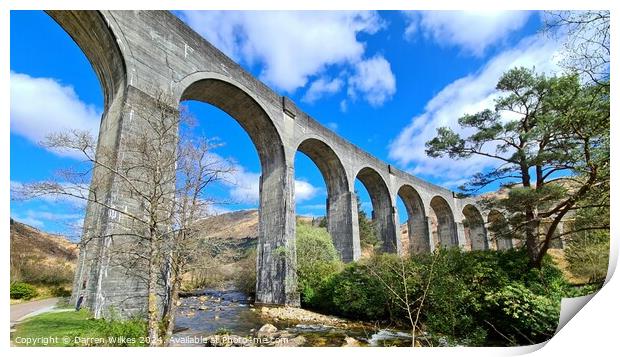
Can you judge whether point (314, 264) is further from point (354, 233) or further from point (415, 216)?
point (415, 216)

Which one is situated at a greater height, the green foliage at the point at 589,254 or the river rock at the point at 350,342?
the green foliage at the point at 589,254

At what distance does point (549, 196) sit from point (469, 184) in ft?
12.1

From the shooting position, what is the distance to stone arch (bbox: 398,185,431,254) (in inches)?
977

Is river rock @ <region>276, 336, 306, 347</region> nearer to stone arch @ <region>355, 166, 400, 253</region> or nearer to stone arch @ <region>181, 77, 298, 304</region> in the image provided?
stone arch @ <region>181, 77, 298, 304</region>

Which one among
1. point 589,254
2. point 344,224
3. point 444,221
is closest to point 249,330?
point 589,254

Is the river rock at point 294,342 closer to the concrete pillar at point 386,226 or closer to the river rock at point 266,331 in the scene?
the river rock at point 266,331

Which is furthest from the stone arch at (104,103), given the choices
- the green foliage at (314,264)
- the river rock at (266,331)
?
the green foliage at (314,264)

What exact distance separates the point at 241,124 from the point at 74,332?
34.2 feet

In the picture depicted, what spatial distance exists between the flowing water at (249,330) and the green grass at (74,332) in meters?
0.91

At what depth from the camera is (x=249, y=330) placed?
28.7 feet

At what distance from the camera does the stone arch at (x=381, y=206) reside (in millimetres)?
20906

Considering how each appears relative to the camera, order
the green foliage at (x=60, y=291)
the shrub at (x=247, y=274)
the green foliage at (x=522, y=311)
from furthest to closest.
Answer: the shrub at (x=247, y=274), the green foliage at (x=60, y=291), the green foliage at (x=522, y=311)
